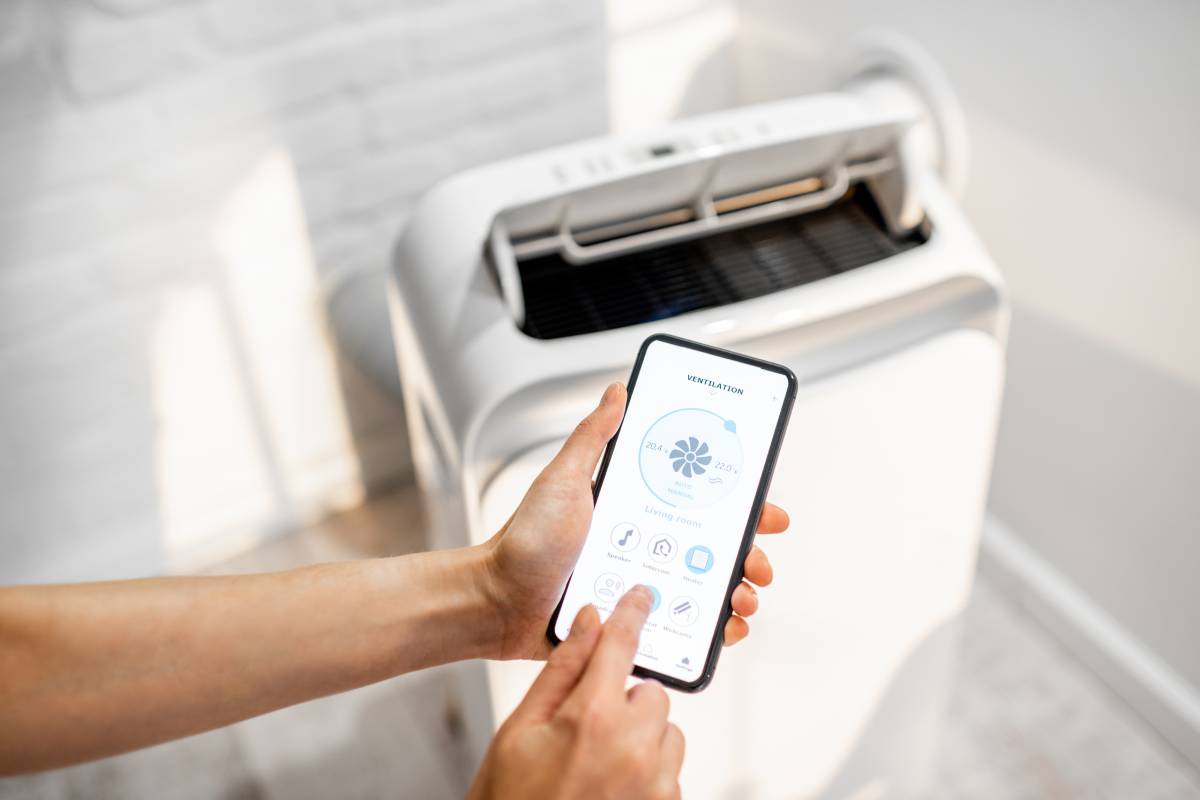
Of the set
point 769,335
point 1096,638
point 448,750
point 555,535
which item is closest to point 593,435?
point 555,535

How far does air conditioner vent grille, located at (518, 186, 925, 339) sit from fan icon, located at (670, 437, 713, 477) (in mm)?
139

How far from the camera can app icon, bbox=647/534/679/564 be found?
61cm

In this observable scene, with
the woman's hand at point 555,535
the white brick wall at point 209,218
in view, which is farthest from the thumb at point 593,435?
the white brick wall at point 209,218

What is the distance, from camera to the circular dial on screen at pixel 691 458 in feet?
2.05

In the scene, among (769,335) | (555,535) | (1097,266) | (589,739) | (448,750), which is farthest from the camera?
(448,750)

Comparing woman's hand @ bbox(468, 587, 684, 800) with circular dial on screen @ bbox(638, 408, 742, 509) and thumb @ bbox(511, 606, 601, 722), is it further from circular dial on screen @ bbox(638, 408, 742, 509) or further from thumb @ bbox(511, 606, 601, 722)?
circular dial on screen @ bbox(638, 408, 742, 509)

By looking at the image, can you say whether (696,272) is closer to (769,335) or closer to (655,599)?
(769,335)

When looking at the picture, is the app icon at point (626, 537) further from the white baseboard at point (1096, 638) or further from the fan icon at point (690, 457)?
the white baseboard at point (1096, 638)

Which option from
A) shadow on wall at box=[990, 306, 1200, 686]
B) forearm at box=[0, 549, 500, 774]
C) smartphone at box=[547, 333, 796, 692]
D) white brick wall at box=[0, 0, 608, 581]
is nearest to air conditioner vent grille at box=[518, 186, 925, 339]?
smartphone at box=[547, 333, 796, 692]

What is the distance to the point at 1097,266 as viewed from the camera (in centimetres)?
99

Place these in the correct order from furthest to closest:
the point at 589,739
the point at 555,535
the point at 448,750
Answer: the point at 448,750 < the point at 555,535 < the point at 589,739

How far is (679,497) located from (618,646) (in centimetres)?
13

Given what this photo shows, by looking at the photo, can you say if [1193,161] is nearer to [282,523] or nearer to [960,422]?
[960,422]

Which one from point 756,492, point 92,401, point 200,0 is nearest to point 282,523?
point 92,401
